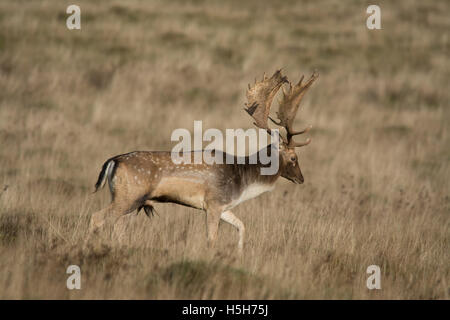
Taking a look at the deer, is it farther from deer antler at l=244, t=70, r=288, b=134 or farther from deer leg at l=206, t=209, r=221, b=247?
deer antler at l=244, t=70, r=288, b=134

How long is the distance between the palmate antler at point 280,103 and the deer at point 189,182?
0.04 feet

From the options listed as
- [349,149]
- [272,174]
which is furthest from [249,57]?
[272,174]

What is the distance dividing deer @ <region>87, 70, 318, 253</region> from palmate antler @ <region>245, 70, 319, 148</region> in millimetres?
13

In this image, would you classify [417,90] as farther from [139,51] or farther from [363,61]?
[139,51]

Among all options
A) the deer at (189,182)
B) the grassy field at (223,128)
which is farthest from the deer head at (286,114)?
the grassy field at (223,128)

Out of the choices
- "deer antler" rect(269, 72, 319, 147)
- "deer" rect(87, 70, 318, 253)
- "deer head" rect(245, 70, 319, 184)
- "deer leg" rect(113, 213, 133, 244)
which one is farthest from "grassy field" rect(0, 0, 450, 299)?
"deer antler" rect(269, 72, 319, 147)

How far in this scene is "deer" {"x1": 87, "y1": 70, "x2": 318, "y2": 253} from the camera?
7391mm

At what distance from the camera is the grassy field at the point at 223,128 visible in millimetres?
6523

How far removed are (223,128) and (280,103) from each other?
7313mm

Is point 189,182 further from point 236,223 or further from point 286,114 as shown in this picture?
point 286,114

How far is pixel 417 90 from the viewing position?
66.0ft

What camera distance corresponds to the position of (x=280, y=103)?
28.6 ft

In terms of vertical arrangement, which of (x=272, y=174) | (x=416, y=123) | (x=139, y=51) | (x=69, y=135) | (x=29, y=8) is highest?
(x=29, y=8)
